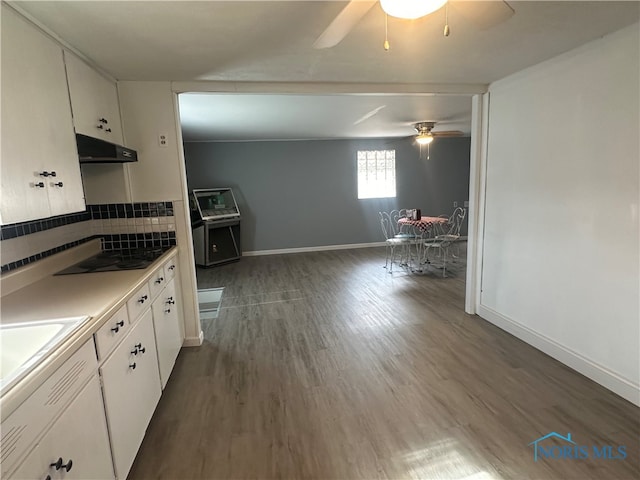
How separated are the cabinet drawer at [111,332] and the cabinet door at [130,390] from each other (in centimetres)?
4

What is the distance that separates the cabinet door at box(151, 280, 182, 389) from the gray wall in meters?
4.12

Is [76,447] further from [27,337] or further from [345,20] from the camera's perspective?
[345,20]

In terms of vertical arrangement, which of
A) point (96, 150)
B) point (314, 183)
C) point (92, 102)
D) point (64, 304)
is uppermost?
point (92, 102)

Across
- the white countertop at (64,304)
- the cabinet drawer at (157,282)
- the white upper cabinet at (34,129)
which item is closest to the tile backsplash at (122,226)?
the white countertop at (64,304)

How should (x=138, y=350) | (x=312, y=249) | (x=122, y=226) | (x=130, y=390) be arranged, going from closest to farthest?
(x=130, y=390)
(x=138, y=350)
(x=122, y=226)
(x=312, y=249)

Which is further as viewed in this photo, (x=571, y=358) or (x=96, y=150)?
(x=571, y=358)

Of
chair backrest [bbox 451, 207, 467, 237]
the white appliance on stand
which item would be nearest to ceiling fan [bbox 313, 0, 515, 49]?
the white appliance on stand

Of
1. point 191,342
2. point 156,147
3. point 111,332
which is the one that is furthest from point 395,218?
point 111,332

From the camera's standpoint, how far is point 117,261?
7.74ft

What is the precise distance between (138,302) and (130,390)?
1.45 ft

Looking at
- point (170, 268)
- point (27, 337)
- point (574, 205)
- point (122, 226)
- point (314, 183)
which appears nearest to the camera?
point (27, 337)

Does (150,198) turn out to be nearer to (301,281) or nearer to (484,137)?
(301,281)

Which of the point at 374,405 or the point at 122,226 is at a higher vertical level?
the point at 122,226

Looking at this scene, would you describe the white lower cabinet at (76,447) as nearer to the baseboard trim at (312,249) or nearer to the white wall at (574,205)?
the white wall at (574,205)
